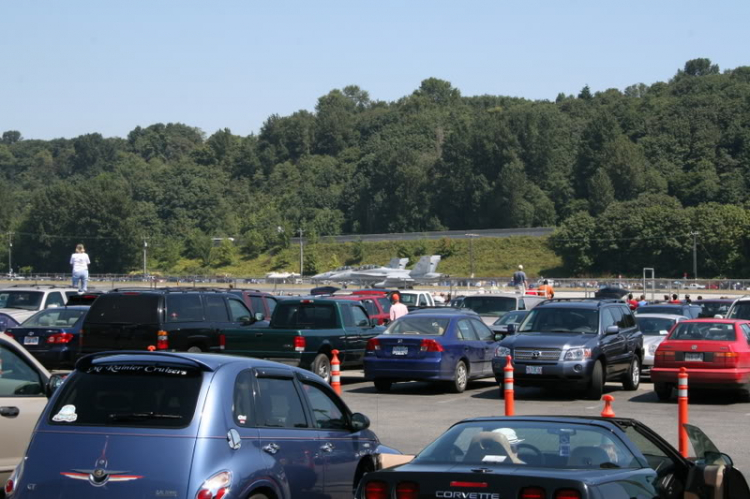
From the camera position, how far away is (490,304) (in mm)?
31281

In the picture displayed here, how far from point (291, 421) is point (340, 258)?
12582 centimetres

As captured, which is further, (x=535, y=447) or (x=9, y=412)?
(x=9, y=412)

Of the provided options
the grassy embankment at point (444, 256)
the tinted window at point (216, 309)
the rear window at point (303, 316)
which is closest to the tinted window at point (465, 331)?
the rear window at point (303, 316)

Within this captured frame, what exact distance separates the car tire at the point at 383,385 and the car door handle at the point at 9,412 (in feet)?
38.7

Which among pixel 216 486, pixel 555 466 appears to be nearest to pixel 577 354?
pixel 555 466

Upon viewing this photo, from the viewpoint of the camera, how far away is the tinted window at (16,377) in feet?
33.0

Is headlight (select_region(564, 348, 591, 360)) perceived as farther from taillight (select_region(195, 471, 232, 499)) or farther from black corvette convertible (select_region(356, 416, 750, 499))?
taillight (select_region(195, 471, 232, 499))

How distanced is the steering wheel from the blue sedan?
43.6ft

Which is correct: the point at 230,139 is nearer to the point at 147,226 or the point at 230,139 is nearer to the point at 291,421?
the point at 147,226

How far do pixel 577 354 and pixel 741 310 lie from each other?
28.0 feet

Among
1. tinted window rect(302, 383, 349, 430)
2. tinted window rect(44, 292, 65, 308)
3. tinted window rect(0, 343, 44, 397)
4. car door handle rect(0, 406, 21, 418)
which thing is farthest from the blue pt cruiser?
tinted window rect(44, 292, 65, 308)

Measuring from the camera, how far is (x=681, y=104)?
14350 centimetres

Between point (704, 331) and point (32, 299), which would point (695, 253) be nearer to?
point (32, 299)

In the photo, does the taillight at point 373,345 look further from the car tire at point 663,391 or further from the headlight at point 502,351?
the car tire at point 663,391
